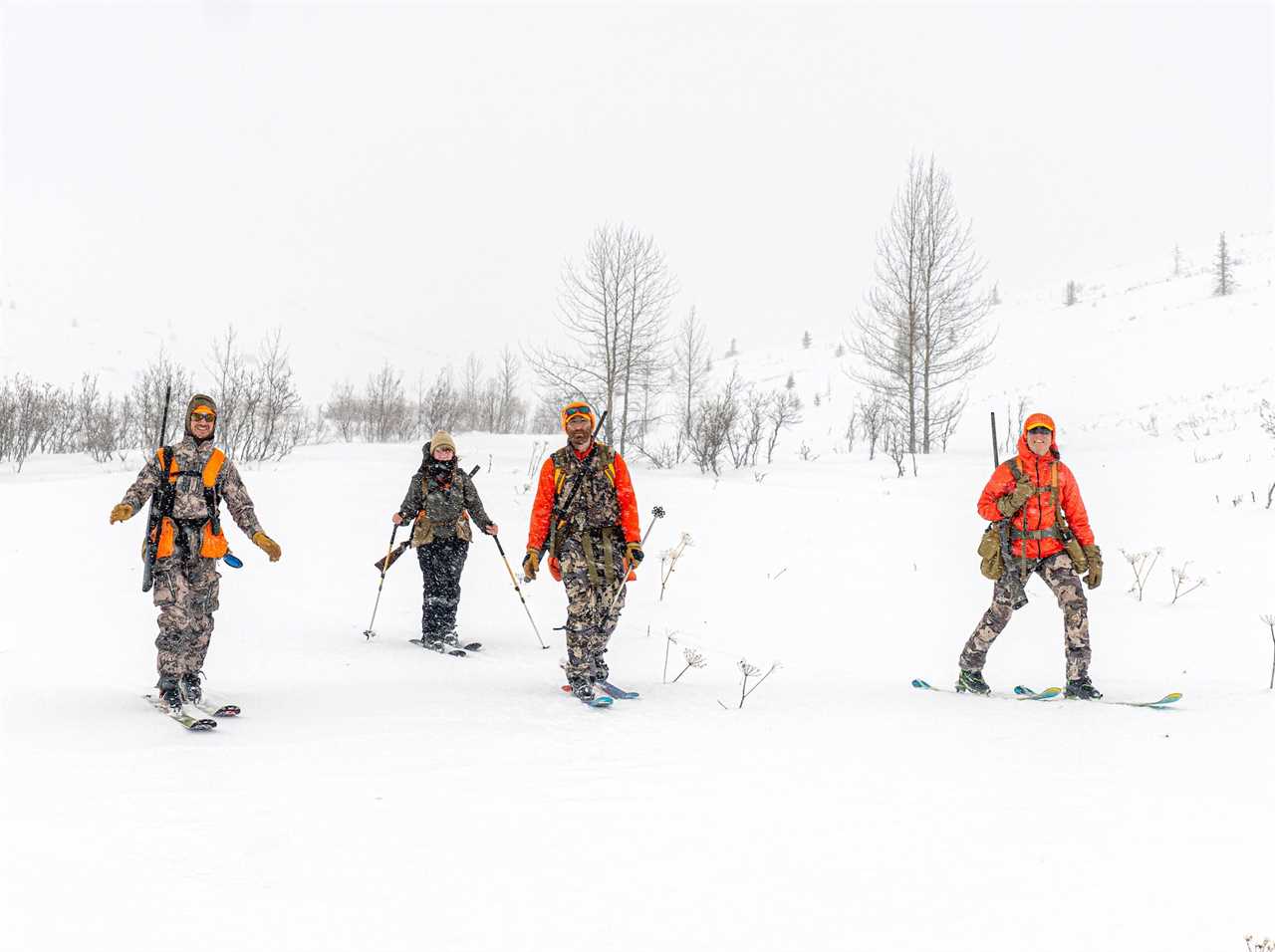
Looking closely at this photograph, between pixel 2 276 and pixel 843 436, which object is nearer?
pixel 843 436

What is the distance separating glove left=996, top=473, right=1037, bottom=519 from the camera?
5668 mm

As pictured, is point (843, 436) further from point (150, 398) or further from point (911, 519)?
point (150, 398)

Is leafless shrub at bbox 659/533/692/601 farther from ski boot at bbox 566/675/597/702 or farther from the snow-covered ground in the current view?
ski boot at bbox 566/675/597/702

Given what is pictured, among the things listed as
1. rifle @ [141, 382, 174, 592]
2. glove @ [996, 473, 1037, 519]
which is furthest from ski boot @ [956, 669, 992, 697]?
rifle @ [141, 382, 174, 592]

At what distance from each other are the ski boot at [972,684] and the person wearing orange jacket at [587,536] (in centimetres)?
258

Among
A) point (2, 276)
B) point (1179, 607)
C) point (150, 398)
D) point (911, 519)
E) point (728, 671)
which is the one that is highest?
point (2, 276)

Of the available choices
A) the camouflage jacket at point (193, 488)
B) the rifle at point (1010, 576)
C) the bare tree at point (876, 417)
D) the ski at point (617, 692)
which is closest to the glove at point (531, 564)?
the ski at point (617, 692)

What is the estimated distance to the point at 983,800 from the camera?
11.3ft

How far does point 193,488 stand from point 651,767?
3.39m

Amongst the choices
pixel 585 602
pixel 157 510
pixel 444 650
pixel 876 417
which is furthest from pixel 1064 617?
pixel 876 417

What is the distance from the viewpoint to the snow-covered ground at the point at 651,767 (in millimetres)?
2541

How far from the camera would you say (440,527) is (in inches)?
286

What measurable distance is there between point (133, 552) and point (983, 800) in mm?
9726

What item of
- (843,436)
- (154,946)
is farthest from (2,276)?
(154,946)
